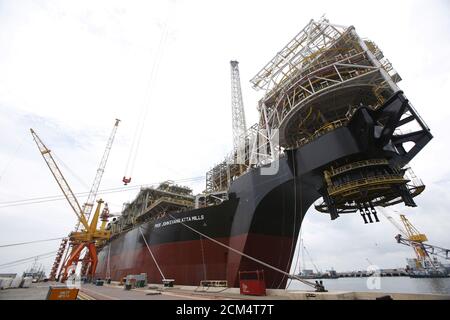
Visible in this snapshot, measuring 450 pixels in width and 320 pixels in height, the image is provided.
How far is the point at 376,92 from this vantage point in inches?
601

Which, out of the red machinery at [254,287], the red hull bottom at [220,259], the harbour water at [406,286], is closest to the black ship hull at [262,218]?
the red hull bottom at [220,259]

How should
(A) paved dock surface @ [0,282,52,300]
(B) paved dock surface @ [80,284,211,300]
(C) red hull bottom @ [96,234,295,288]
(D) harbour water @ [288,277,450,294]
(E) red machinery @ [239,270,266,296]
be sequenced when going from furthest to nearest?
(D) harbour water @ [288,277,450,294]
(C) red hull bottom @ [96,234,295,288]
(A) paved dock surface @ [0,282,52,300]
(E) red machinery @ [239,270,266,296]
(B) paved dock surface @ [80,284,211,300]

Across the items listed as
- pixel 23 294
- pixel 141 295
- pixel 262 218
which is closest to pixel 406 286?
pixel 262 218

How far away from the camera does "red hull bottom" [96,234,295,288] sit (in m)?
16.3

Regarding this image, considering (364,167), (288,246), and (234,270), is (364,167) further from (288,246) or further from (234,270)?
(234,270)

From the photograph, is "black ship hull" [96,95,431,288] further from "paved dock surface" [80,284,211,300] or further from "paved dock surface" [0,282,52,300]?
"paved dock surface" [0,282,52,300]

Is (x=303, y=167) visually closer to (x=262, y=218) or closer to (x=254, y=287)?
(x=262, y=218)

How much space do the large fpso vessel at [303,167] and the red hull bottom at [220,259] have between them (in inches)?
3.2

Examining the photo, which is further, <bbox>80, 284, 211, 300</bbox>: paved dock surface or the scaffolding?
the scaffolding

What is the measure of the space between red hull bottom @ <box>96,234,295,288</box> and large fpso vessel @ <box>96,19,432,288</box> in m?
0.08

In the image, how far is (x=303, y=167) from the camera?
14586 mm

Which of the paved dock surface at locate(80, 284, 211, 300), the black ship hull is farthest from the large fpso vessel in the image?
the paved dock surface at locate(80, 284, 211, 300)
